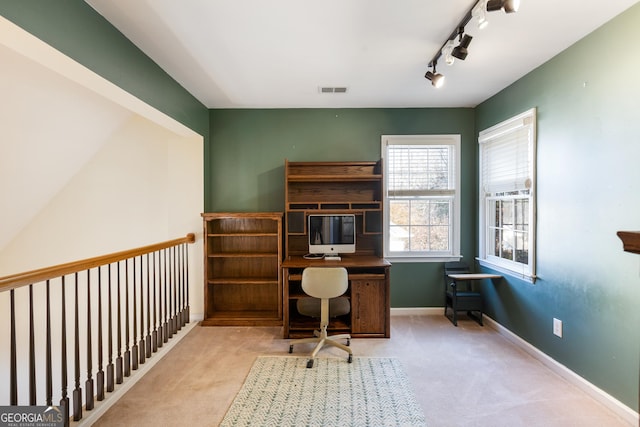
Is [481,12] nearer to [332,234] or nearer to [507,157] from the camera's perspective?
[507,157]

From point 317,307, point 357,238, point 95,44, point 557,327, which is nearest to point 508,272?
point 557,327

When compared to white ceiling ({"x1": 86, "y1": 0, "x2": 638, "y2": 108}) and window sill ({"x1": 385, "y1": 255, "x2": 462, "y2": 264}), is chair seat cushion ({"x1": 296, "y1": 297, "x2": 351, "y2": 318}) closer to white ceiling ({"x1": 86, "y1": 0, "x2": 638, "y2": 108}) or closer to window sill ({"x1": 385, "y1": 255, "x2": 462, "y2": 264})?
window sill ({"x1": 385, "y1": 255, "x2": 462, "y2": 264})

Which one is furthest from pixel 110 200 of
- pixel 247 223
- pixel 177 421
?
pixel 177 421

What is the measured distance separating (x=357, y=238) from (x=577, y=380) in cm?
223

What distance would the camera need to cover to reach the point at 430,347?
8.79ft

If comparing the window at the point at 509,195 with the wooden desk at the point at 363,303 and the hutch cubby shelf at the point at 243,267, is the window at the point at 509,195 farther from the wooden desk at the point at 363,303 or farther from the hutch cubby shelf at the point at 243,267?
the hutch cubby shelf at the point at 243,267

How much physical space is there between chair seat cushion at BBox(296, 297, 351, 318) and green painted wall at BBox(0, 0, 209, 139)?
2.19m

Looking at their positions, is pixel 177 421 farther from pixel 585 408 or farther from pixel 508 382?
pixel 585 408

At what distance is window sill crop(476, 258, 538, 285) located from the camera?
254 cm

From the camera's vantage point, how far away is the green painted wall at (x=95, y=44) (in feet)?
4.43

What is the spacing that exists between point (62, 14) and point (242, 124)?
2017 mm

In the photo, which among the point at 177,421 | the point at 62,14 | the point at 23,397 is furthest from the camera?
the point at 23,397

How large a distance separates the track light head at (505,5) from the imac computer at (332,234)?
2.09 meters

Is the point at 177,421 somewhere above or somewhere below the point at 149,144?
below
